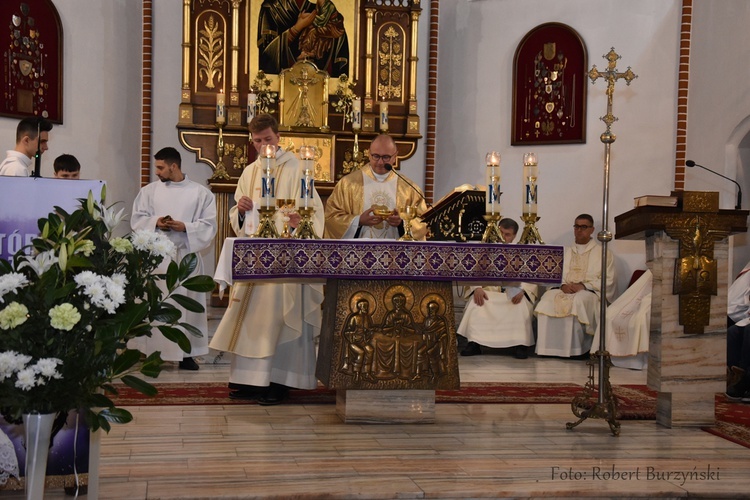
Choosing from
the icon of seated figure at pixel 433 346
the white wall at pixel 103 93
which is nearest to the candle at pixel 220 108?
the white wall at pixel 103 93

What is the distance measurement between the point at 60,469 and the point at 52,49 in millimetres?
7624

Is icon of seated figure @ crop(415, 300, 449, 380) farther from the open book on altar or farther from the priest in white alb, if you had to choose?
the priest in white alb

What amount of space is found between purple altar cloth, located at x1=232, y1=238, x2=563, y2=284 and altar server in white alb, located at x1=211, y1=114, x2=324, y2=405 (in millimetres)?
872

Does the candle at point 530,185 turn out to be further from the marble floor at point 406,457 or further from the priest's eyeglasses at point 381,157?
the marble floor at point 406,457

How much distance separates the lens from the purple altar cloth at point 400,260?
4973 mm

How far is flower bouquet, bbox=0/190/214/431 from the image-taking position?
3.03m

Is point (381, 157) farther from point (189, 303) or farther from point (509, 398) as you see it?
point (189, 303)

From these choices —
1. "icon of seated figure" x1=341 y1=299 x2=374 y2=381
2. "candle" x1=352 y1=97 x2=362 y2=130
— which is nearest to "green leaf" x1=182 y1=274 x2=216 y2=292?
"icon of seated figure" x1=341 y1=299 x2=374 y2=381

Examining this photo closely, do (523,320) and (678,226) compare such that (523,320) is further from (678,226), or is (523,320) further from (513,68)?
(678,226)

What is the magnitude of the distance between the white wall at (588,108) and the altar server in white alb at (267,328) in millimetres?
5624

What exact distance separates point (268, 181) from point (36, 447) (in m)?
2.31

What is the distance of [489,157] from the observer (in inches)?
219

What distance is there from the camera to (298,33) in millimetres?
11336

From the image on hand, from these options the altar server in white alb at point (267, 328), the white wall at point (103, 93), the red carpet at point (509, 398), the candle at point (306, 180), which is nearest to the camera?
the candle at point (306, 180)
